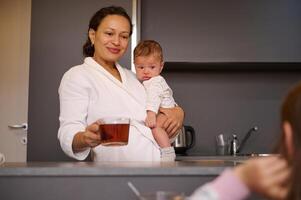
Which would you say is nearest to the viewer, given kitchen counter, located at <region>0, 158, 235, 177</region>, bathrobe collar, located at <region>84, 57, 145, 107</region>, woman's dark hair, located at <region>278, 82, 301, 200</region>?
woman's dark hair, located at <region>278, 82, 301, 200</region>

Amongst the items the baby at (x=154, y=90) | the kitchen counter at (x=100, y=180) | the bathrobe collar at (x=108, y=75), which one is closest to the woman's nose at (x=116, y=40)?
the bathrobe collar at (x=108, y=75)

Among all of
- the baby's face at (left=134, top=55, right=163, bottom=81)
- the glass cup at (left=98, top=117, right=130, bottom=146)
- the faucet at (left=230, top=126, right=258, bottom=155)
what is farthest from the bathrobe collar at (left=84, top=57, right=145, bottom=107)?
the faucet at (left=230, top=126, right=258, bottom=155)

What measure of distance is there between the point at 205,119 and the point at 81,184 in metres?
A: 2.06

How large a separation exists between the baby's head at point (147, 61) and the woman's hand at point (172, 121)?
0.20 meters

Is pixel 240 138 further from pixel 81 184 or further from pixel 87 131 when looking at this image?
pixel 81 184

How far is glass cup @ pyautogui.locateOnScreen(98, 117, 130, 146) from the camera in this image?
1293 mm

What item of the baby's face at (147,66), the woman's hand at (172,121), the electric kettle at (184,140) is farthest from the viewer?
the electric kettle at (184,140)

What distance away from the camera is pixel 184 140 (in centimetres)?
284

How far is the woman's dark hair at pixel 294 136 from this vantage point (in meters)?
0.59

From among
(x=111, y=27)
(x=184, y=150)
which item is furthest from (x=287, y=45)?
(x=111, y=27)

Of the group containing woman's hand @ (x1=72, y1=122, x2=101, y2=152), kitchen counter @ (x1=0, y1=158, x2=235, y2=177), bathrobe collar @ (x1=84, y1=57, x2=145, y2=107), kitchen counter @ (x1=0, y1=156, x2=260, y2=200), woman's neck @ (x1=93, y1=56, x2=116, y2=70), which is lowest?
kitchen counter @ (x1=0, y1=156, x2=260, y2=200)

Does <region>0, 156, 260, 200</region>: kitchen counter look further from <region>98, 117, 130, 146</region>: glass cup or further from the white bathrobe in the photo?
the white bathrobe

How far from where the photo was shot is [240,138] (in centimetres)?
309

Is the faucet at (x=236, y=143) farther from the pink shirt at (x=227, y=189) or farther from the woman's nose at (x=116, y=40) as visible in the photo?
the pink shirt at (x=227, y=189)
